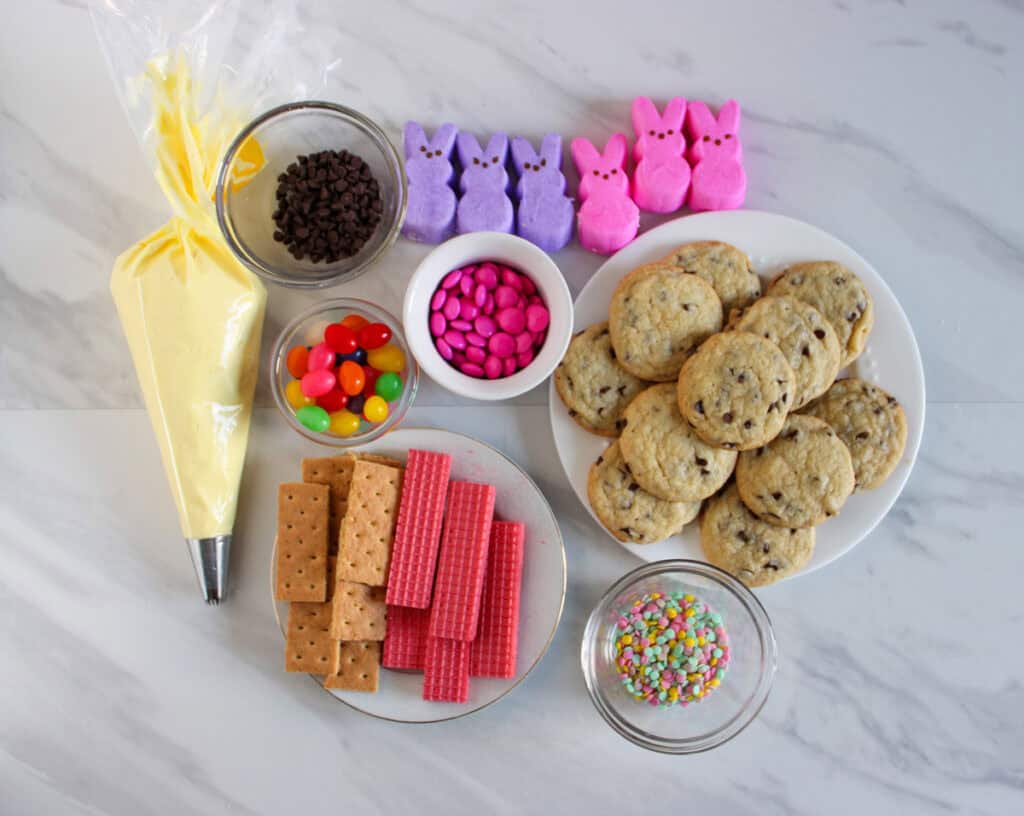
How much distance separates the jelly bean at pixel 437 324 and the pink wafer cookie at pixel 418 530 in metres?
0.17

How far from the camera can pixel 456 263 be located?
124 centimetres

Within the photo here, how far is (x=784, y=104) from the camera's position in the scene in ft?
4.40

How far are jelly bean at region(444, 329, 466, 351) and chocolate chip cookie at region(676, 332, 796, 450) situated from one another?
1.05 feet

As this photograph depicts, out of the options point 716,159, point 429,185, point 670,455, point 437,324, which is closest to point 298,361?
point 437,324

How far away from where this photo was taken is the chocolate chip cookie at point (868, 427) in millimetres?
1207

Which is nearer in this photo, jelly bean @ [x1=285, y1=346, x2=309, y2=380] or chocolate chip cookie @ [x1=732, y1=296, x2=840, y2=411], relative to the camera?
chocolate chip cookie @ [x1=732, y1=296, x2=840, y2=411]

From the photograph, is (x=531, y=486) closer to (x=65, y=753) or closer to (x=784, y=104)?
(x=784, y=104)

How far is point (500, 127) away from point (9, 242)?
2.61 feet

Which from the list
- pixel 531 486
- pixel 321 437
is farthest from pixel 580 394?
pixel 321 437

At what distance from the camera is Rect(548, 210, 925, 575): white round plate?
4.06 ft

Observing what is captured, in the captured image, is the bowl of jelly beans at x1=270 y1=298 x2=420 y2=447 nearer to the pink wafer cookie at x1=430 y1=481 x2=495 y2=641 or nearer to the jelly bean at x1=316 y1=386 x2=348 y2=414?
the jelly bean at x1=316 y1=386 x2=348 y2=414

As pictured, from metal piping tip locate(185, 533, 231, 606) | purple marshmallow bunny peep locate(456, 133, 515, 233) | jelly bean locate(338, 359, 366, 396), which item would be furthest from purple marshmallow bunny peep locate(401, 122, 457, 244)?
metal piping tip locate(185, 533, 231, 606)

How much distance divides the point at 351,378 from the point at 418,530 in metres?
0.24

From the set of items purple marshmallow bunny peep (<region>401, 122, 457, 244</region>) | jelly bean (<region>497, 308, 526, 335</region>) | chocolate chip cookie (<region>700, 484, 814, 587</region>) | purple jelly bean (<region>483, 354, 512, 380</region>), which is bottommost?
chocolate chip cookie (<region>700, 484, 814, 587</region>)
